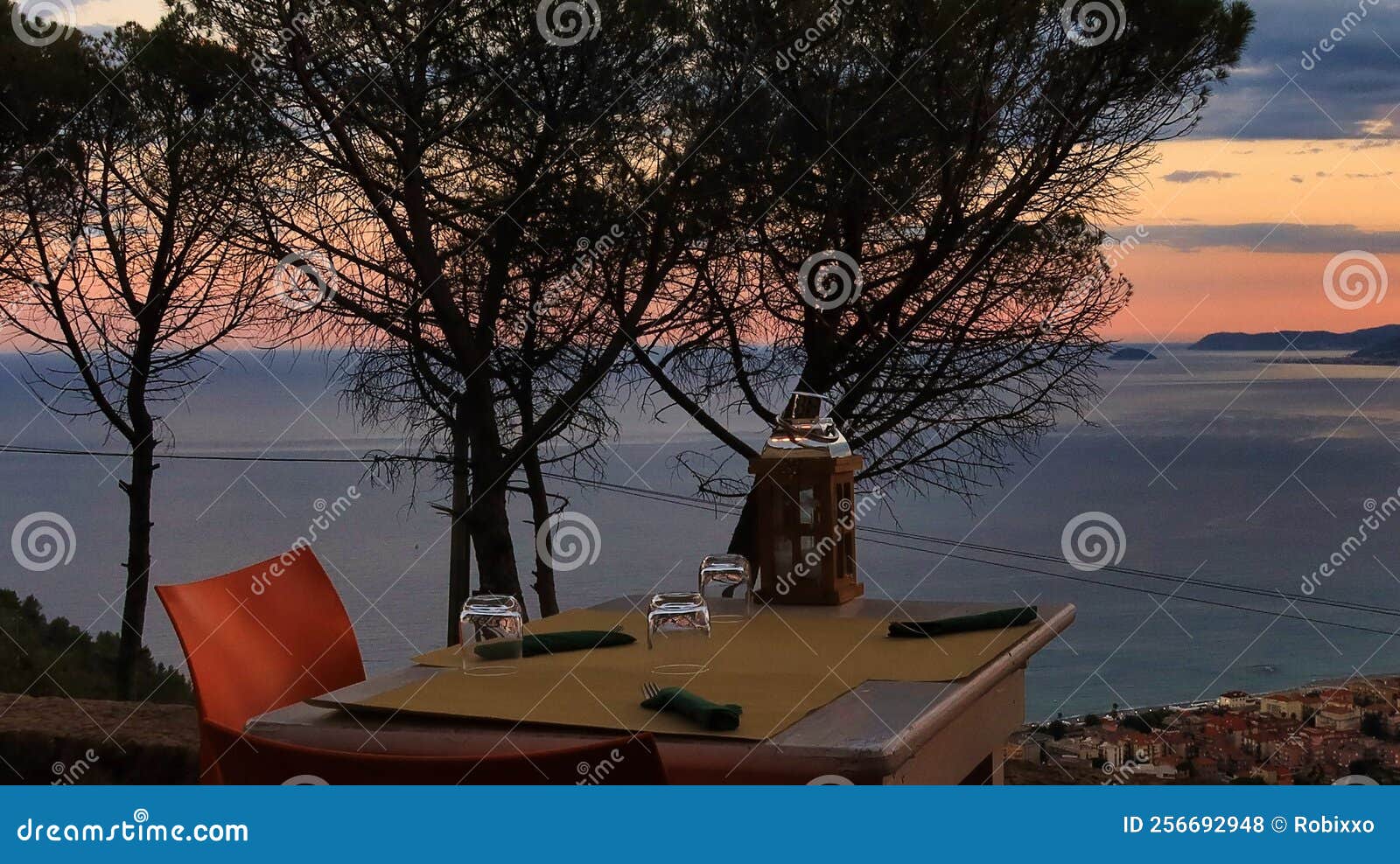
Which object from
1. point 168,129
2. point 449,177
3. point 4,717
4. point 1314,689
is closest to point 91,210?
point 168,129

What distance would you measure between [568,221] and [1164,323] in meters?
1.94

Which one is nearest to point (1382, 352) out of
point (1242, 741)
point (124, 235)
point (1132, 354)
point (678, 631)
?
point (1132, 354)

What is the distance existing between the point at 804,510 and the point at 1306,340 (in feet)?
8.73

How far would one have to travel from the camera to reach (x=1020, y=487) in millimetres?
4148

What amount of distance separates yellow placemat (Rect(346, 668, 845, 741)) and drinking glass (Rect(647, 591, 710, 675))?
0.07 meters

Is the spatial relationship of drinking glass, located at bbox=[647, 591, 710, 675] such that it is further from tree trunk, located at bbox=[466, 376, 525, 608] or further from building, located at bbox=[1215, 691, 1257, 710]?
tree trunk, located at bbox=[466, 376, 525, 608]

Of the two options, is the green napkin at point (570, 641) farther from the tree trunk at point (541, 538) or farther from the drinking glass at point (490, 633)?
the tree trunk at point (541, 538)

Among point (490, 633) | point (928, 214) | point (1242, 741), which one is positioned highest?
point (928, 214)

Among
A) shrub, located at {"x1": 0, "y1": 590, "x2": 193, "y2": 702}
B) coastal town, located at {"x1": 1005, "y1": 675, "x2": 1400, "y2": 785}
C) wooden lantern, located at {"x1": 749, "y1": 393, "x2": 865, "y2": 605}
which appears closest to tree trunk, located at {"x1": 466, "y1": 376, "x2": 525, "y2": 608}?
shrub, located at {"x1": 0, "y1": 590, "x2": 193, "y2": 702}

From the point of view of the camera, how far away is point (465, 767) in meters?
0.80

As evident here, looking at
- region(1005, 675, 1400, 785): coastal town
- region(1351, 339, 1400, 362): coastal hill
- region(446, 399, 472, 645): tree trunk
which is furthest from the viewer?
region(446, 399, 472, 645): tree trunk

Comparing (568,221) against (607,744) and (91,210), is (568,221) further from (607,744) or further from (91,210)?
(607,744)

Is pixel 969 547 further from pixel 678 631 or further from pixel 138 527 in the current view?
pixel 138 527

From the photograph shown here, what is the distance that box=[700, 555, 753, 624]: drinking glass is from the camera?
1874 millimetres
